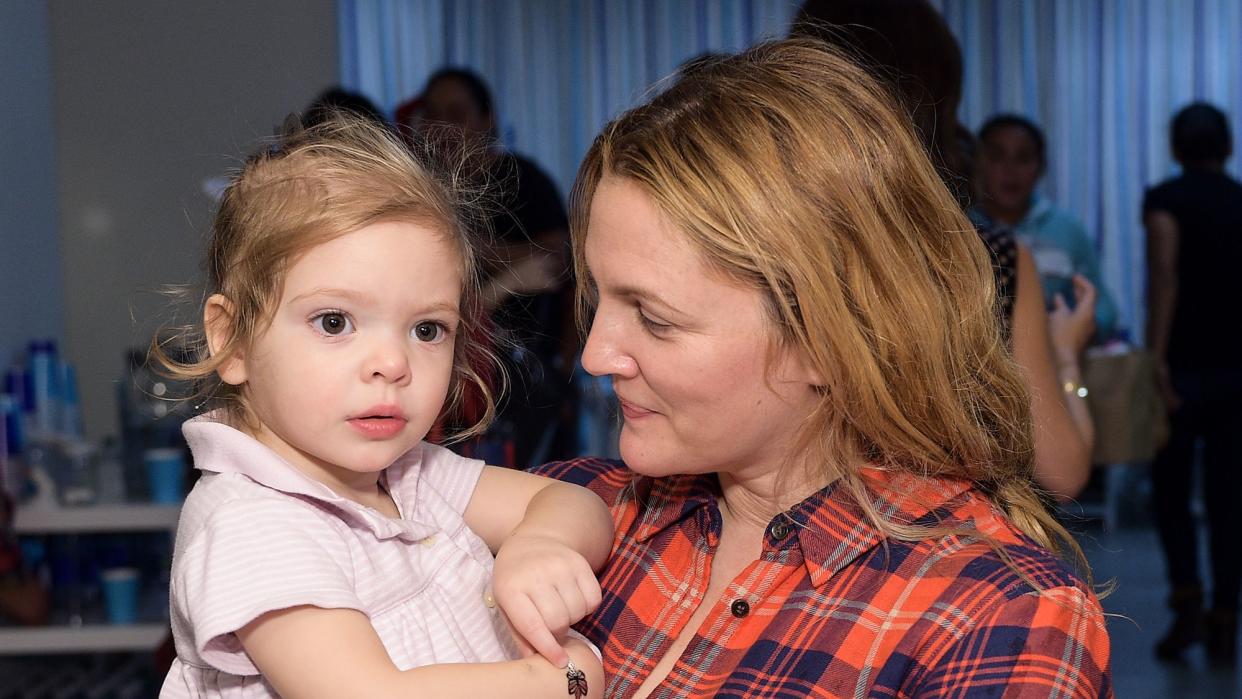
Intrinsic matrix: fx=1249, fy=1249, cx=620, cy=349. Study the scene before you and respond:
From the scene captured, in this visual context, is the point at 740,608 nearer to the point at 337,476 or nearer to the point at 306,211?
the point at 337,476

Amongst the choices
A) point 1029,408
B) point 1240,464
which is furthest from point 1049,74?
point 1029,408

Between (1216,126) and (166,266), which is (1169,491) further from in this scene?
(166,266)

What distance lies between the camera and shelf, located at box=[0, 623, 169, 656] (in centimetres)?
328

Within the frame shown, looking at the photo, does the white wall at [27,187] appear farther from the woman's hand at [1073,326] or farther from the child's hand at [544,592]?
the child's hand at [544,592]

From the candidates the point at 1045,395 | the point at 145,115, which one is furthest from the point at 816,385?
the point at 145,115

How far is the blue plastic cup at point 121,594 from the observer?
3367 millimetres

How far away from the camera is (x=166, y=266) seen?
4426mm

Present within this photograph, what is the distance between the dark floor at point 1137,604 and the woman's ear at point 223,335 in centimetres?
170

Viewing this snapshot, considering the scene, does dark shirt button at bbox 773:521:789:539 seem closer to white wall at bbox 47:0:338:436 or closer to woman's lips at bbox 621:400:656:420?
woman's lips at bbox 621:400:656:420

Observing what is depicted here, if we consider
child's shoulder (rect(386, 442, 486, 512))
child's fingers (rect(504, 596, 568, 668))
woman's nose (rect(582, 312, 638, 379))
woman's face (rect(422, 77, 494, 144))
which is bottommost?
child's fingers (rect(504, 596, 568, 668))

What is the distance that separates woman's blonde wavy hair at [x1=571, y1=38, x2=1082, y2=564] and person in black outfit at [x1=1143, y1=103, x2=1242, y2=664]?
138 inches

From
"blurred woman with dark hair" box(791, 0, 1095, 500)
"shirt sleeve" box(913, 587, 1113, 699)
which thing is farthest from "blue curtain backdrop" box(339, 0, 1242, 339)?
A: "shirt sleeve" box(913, 587, 1113, 699)

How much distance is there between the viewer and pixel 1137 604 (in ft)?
16.9

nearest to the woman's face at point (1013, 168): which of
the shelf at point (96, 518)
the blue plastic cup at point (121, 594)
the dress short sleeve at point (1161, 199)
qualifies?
the dress short sleeve at point (1161, 199)
